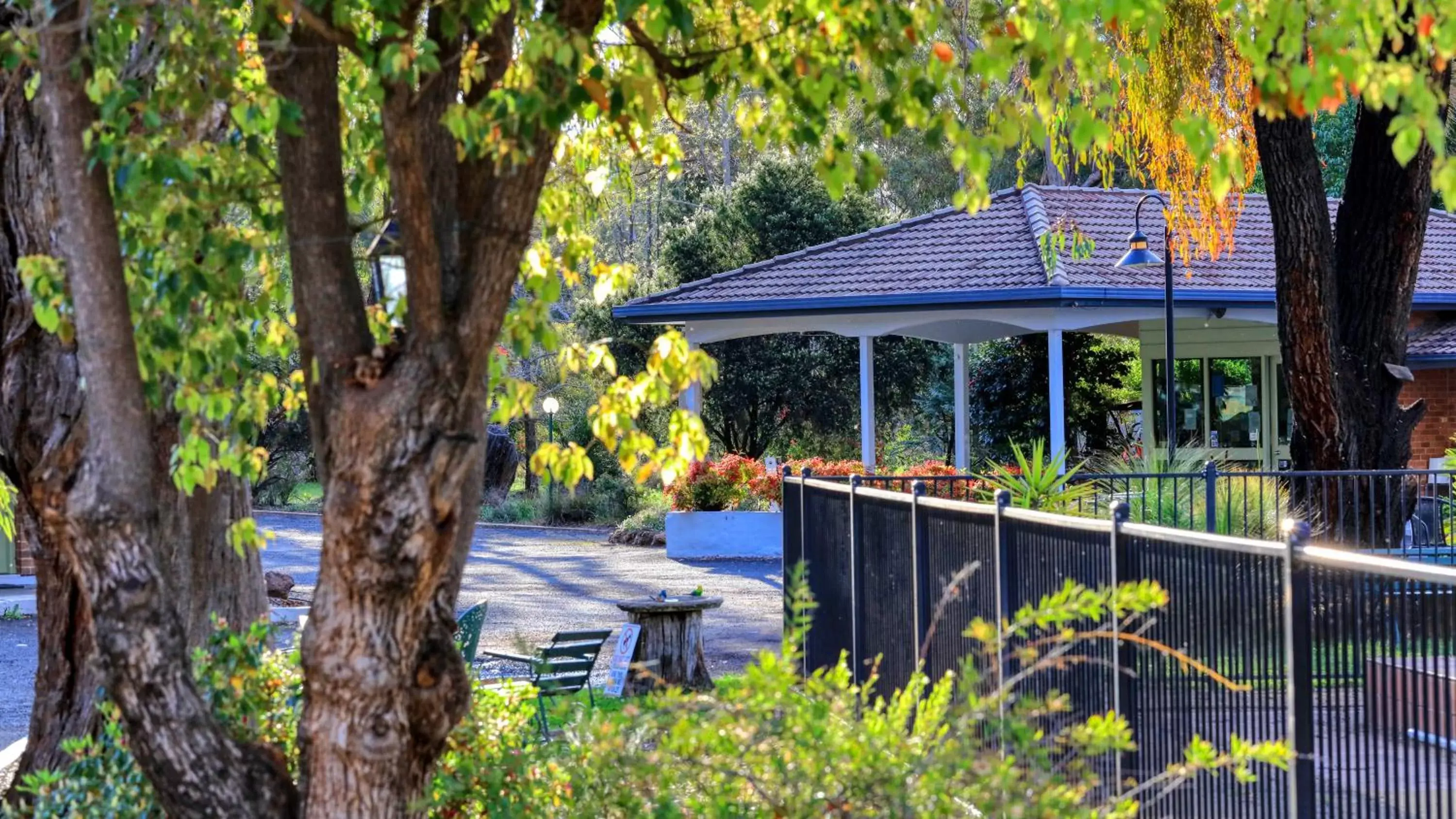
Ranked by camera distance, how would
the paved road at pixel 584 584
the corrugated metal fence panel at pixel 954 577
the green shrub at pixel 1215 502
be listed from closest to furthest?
1. the corrugated metal fence panel at pixel 954 577
2. the green shrub at pixel 1215 502
3. the paved road at pixel 584 584

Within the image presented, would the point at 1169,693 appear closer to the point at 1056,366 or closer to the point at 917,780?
the point at 917,780

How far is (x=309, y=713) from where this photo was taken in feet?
14.7

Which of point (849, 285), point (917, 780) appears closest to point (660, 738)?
point (917, 780)

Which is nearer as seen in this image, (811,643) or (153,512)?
(153,512)

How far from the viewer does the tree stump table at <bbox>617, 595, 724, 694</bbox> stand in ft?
37.8

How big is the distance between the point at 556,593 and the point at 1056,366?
702 cm

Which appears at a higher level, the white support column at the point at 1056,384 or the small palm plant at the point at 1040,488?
the white support column at the point at 1056,384

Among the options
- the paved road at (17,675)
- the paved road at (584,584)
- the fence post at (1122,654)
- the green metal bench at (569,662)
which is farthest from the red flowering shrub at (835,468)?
the fence post at (1122,654)

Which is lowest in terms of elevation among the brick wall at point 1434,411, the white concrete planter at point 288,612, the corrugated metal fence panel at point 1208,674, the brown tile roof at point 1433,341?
the white concrete planter at point 288,612

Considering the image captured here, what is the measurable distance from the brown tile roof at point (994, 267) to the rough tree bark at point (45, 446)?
14703mm

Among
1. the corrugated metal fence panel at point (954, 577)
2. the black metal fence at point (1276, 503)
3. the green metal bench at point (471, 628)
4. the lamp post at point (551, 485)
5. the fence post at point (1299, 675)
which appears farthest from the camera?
the lamp post at point (551, 485)

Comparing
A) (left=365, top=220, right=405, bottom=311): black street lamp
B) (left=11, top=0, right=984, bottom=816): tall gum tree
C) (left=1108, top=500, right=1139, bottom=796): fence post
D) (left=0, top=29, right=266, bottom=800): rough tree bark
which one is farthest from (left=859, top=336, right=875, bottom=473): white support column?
(left=11, top=0, right=984, bottom=816): tall gum tree

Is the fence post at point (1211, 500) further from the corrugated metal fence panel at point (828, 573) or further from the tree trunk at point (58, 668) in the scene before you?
the tree trunk at point (58, 668)

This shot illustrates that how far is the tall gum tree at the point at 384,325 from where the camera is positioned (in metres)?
4.36
